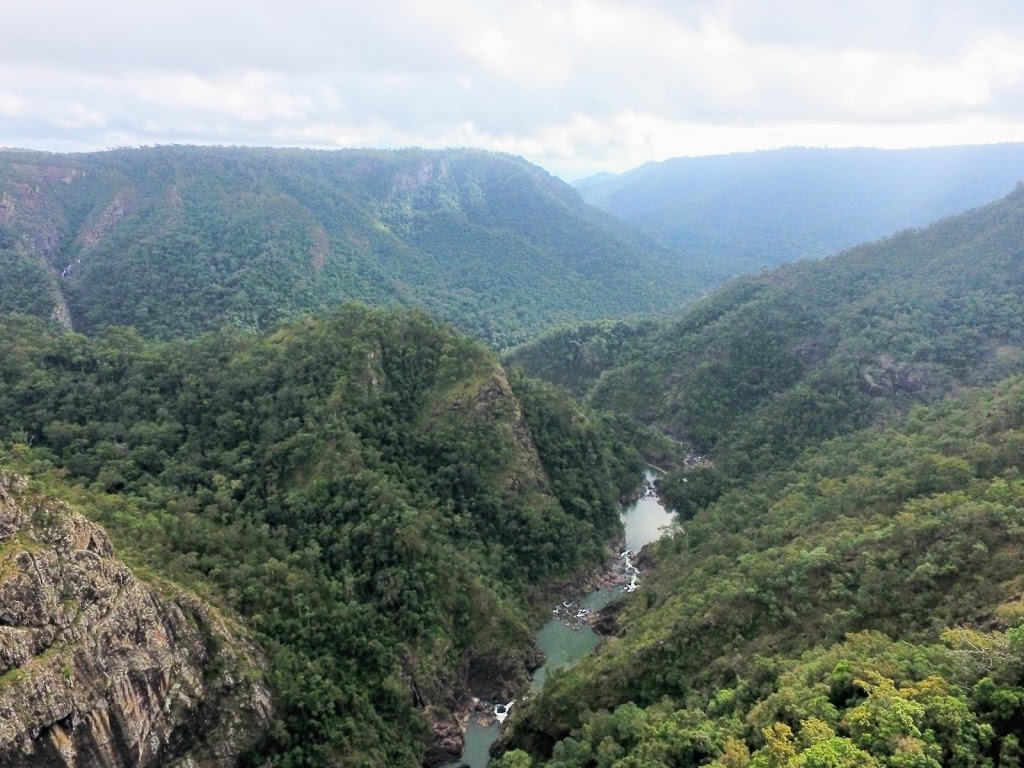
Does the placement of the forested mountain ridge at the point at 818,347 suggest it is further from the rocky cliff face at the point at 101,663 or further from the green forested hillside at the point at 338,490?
the rocky cliff face at the point at 101,663

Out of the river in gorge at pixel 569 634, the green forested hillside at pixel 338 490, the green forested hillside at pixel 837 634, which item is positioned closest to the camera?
the green forested hillside at pixel 837 634

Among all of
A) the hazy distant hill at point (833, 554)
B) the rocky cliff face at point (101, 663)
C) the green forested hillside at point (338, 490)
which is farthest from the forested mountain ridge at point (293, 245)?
the rocky cliff face at point (101, 663)

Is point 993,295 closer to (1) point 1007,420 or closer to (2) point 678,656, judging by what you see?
(1) point 1007,420

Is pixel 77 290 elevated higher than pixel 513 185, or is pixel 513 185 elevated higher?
pixel 513 185

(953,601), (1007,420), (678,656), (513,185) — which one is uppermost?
(513,185)

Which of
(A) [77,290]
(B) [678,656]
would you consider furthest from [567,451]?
(A) [77,290]

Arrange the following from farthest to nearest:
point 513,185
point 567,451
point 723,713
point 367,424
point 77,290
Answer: point 513,185 → point 77,290 → point 567,451 → point 367,424 → point 723,713

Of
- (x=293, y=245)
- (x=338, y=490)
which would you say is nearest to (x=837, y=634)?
(x=338, y=490)

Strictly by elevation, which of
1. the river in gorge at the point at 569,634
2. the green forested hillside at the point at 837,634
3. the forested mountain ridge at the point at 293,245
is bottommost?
the river in gorge at the point at 569,634
